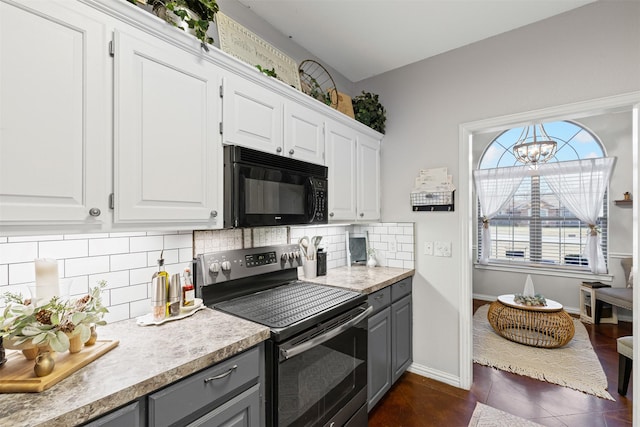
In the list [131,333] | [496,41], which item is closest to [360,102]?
[496,41]

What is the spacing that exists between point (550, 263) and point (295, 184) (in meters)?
4.73

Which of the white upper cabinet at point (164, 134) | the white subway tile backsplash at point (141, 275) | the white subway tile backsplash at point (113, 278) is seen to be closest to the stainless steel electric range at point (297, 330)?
the white subway tile backsplash at point (141, 275)

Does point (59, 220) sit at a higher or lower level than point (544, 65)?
lower

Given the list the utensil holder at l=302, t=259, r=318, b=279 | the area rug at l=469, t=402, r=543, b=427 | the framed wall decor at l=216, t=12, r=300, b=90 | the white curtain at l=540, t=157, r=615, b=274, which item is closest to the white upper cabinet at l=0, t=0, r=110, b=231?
the framed wall decor at l=216, t=12, r=300, b=90

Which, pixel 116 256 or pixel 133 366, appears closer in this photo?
pixel 133 366

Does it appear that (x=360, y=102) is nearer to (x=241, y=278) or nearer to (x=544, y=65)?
(x=544, y=65)

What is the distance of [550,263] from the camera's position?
4.59 meters

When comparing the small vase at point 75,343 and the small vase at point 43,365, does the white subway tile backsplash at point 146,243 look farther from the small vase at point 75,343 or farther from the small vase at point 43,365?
the small vase at point 43,365

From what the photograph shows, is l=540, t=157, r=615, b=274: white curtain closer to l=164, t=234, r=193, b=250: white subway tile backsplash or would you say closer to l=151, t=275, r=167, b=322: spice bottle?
l=164, t=234, r=193, b=250: white subway tile backsplash

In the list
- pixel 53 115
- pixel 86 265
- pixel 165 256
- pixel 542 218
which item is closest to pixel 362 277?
pixel 165 256

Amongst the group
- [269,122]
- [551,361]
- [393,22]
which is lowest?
[551,361]

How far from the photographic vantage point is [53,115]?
96 centimetres

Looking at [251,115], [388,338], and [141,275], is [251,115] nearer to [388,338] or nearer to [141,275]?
[141,275]

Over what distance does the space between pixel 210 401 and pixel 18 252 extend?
2.99ft
